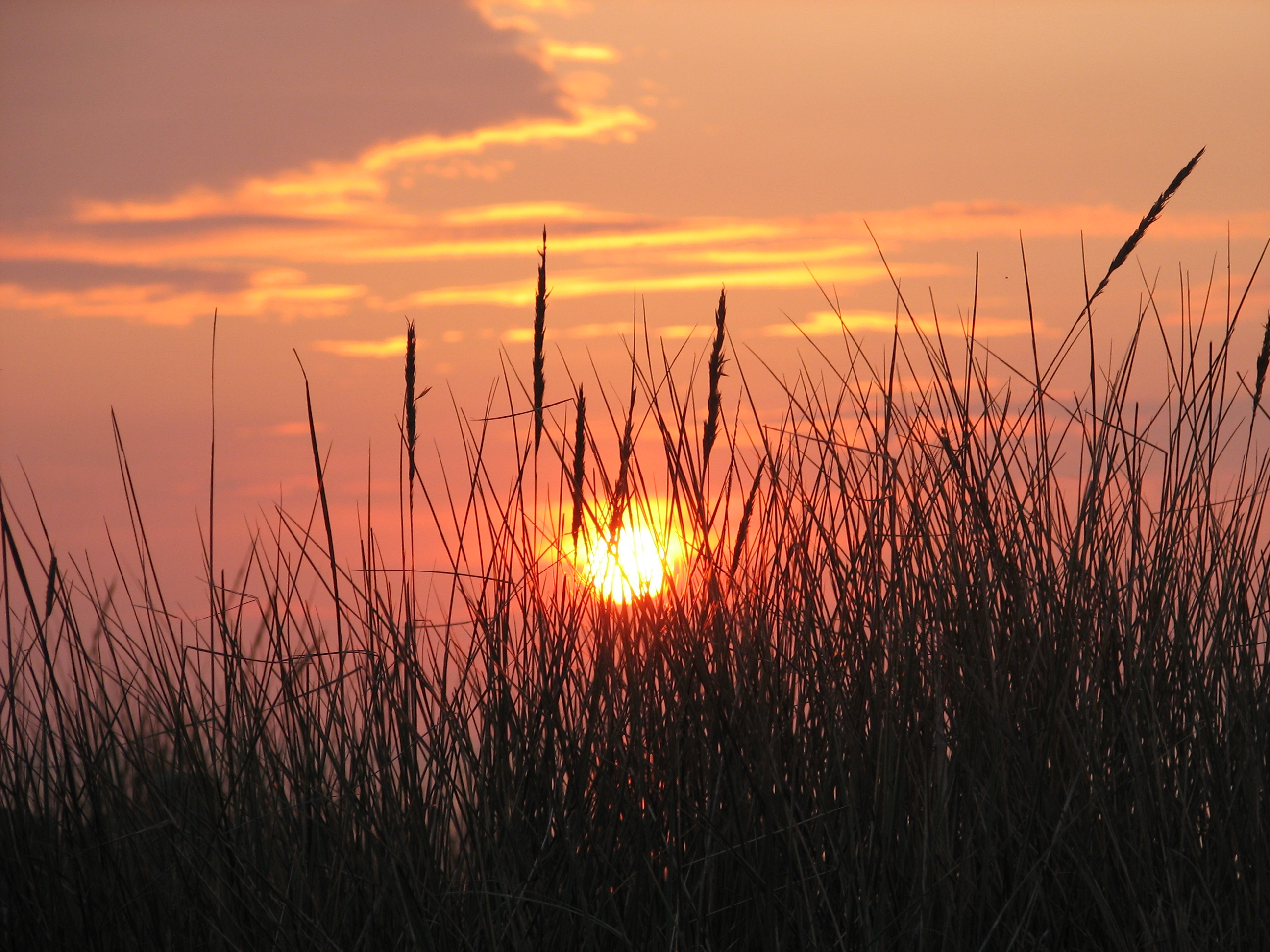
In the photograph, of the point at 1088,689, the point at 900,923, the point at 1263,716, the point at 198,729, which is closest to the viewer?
the point at 900,923

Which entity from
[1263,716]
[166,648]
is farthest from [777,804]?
[166,648]

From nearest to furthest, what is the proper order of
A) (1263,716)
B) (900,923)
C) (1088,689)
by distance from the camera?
(900,923)
(1088,689)
(1263,716)

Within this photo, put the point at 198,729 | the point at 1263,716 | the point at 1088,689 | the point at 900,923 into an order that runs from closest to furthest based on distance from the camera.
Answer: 1. the point at 900,923
2. the point at 1088,689
3. the point at 1263,716
4. the point at 198,729

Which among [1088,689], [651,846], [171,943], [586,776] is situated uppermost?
[1088,689]

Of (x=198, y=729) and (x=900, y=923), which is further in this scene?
(x=198, y=729)

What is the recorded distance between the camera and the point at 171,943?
73.2 inches

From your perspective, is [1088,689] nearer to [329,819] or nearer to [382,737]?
[382,737]

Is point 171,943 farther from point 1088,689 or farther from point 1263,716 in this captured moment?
point 1263,716

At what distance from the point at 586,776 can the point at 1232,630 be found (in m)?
1.16

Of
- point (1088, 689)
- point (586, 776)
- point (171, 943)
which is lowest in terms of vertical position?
point (171, 943)

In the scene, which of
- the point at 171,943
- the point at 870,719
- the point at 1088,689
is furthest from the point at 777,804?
the point at 171,943

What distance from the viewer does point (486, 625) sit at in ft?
6.51

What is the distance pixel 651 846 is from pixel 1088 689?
0.73 metres

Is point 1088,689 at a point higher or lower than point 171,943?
higher
